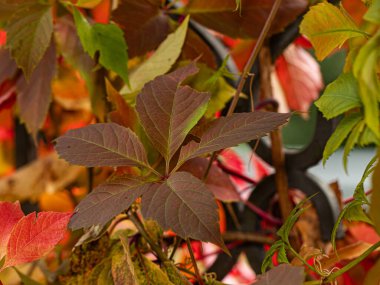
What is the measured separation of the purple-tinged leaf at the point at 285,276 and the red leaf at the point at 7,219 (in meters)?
0.08

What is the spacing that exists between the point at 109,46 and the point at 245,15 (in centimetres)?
6

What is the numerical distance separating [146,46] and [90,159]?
0.31 ft

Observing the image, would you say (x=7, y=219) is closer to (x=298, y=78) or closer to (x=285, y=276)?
(x=285, y=276)

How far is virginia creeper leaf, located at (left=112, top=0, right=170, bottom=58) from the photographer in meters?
0.25

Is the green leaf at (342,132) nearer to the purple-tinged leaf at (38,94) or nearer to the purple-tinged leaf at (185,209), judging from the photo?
the purple-tinged leaf at (185,209)

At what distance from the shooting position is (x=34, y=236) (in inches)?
6.5

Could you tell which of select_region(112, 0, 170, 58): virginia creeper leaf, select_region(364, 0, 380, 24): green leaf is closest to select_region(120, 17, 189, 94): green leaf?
select_region(112, 0, 170, 58): virginia creeper leaf

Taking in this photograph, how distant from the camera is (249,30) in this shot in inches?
9.7

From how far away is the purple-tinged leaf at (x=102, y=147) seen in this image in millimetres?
171

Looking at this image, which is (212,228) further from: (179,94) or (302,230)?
(302,230)

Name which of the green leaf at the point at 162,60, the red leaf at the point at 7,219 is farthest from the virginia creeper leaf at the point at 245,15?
the red leaf at the point at 7,219

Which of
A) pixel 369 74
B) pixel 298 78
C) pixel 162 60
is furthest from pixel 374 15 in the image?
pixel 298 78

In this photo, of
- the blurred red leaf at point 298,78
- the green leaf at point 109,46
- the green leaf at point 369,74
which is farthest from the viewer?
the blurred red leaf at point 298,78

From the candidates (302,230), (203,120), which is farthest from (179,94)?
(302,230)
